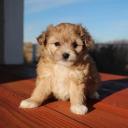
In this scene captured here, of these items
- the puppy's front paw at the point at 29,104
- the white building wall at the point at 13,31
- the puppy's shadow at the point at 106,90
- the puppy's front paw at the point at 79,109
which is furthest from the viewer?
the white building wall at the point at 13,31

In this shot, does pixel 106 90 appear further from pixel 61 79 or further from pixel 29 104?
pixel 29 104

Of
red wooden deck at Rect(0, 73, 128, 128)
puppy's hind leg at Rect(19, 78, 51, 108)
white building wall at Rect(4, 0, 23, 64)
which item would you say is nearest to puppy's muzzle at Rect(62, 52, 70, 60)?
puppy's hind leg at Rect(19, 78, 51, 108)

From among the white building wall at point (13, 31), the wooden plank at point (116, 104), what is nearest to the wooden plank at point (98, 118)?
the wooden plank at point (116, 104)

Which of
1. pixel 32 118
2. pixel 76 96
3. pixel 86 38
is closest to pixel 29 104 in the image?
pixel 32 118

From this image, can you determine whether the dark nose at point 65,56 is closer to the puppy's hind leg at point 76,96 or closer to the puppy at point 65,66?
the puppy at point 65,66

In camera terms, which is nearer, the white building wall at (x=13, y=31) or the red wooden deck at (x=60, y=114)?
the red wooden deck at (x=60, y=114)

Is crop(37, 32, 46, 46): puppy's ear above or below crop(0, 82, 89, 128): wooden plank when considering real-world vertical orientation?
above

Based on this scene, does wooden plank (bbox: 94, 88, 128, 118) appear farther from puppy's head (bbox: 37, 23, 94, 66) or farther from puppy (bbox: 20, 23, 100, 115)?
puppy's head (bbox: 37, 23, 94, 66)

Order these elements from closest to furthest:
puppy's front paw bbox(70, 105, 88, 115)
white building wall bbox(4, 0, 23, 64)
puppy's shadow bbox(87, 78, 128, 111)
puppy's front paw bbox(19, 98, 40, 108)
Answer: puppy's front paw bbox(70, 105, 88, 115)
puppy's front paw bbox(19, 98, 40, 108)
puppy's shadow bbox(87, 78, 128, 111)
white building wall bbox(4, 0, 23, 64)

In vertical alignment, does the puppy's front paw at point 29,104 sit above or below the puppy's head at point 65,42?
below

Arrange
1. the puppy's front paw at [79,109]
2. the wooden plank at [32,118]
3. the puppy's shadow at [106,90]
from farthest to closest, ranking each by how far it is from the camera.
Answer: the puppy's shadow at [106,90] → the puppy's front paw at [79,109] → the wooden plank at [32,118]
